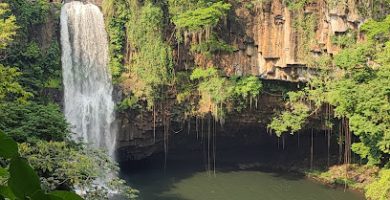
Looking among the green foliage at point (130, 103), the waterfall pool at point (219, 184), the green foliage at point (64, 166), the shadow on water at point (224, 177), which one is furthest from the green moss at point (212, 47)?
the green foliage at point (64, 166)

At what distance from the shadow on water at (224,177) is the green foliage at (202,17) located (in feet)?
23.8

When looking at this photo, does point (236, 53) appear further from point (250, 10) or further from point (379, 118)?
point (379, 118)

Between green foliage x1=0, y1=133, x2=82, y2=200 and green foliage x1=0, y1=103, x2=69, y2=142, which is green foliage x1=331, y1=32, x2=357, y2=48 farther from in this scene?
green foliage x1=0, y1=133, x2=82, y2=200

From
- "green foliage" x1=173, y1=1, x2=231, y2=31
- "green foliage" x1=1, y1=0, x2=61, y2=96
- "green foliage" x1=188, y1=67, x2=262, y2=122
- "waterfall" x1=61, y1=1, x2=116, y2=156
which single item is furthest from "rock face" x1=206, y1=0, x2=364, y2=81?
"green foliage" x1=1, y1=0, x2=61, y2=96

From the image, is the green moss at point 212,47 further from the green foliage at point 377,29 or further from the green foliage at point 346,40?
the green foliage at point 377,29

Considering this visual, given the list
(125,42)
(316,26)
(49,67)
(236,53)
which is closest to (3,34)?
(49,67)

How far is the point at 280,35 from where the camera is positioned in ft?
74.3

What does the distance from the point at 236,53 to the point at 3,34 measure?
13.2 metres

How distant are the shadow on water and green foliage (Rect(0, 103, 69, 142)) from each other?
28.6ft

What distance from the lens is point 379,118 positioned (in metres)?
18.3

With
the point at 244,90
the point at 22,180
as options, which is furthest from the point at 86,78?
Result: the point at 22,180

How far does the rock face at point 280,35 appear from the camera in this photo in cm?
2131

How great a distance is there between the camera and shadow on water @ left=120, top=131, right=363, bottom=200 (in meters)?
20.4

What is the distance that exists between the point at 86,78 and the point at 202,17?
268 inches
